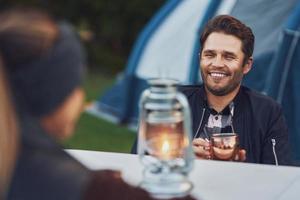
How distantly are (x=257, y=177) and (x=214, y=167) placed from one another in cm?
13

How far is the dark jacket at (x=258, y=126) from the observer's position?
2.52 meters

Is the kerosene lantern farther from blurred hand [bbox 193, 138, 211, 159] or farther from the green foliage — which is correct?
the green foliage

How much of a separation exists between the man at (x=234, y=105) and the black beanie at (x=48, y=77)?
1.14 m

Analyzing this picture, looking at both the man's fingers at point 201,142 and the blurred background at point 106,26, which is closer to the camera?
the man's fingers at point 201,142

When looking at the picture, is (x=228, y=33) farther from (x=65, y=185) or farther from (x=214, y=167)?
(x=65, y=185)

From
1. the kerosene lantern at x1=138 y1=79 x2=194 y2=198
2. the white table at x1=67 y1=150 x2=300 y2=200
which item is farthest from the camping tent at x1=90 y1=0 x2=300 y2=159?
the kerosene lantern at x1=138 y1=79 x2=194 y2=198

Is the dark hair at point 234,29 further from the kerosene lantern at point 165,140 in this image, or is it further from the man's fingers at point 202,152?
the kerosene lantern at point 165,140

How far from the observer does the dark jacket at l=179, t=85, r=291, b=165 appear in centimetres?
252

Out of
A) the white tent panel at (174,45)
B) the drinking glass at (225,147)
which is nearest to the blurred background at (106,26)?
the white tent panel at (174,45)

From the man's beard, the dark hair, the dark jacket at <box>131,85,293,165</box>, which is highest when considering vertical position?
the dark hair

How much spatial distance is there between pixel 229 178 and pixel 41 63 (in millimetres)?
723

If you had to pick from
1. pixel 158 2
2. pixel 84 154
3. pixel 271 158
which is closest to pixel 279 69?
pixel 271 158

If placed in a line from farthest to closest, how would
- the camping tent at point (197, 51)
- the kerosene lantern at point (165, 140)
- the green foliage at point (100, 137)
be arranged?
the green foliage at point (100, 137) → the camping tent at point (197, 51) → the kerosene lantern at point (165, 140)

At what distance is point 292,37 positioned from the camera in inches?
171
